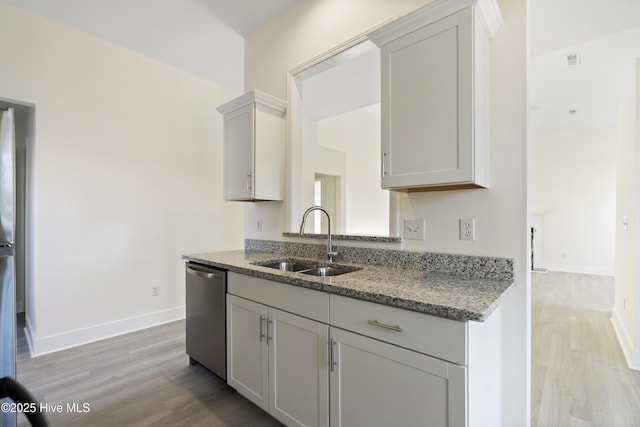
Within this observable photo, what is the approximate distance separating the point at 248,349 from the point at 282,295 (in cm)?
49

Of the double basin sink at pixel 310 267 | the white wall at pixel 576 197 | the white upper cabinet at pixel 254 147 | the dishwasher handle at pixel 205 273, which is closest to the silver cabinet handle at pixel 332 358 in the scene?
the double basin sink at pixel 310 267

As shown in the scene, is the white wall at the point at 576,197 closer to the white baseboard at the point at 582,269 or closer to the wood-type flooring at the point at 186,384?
the white baseboard at the point at 582,269

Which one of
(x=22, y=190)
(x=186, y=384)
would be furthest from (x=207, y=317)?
(x=22, y=190)

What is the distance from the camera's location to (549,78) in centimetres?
387

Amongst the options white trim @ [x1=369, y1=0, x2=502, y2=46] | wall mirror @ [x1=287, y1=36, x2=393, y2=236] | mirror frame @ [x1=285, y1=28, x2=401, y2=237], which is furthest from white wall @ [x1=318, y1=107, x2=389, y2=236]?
white trim @ [x1=369, y1=0, x2=502, y2=46]

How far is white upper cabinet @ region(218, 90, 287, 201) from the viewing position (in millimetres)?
2424

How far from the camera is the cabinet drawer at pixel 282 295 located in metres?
1.46

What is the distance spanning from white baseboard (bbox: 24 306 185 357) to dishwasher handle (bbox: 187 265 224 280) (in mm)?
1444

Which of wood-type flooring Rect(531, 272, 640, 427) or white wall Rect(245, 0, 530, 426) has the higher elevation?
white wall Rect(245, 0, 530, 426)

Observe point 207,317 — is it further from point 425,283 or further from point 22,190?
point 22,190

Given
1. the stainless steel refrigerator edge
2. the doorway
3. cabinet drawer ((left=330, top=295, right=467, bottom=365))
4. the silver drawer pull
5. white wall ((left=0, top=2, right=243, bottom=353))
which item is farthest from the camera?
the doorway

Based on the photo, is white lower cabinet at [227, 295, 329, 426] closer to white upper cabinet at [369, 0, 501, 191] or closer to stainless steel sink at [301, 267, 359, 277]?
stainless steel sink at [301, 267, 359, 277]

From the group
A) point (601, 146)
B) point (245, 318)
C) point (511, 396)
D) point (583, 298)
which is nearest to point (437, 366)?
point (511, 396)

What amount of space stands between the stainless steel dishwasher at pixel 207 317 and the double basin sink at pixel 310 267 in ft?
1.08
